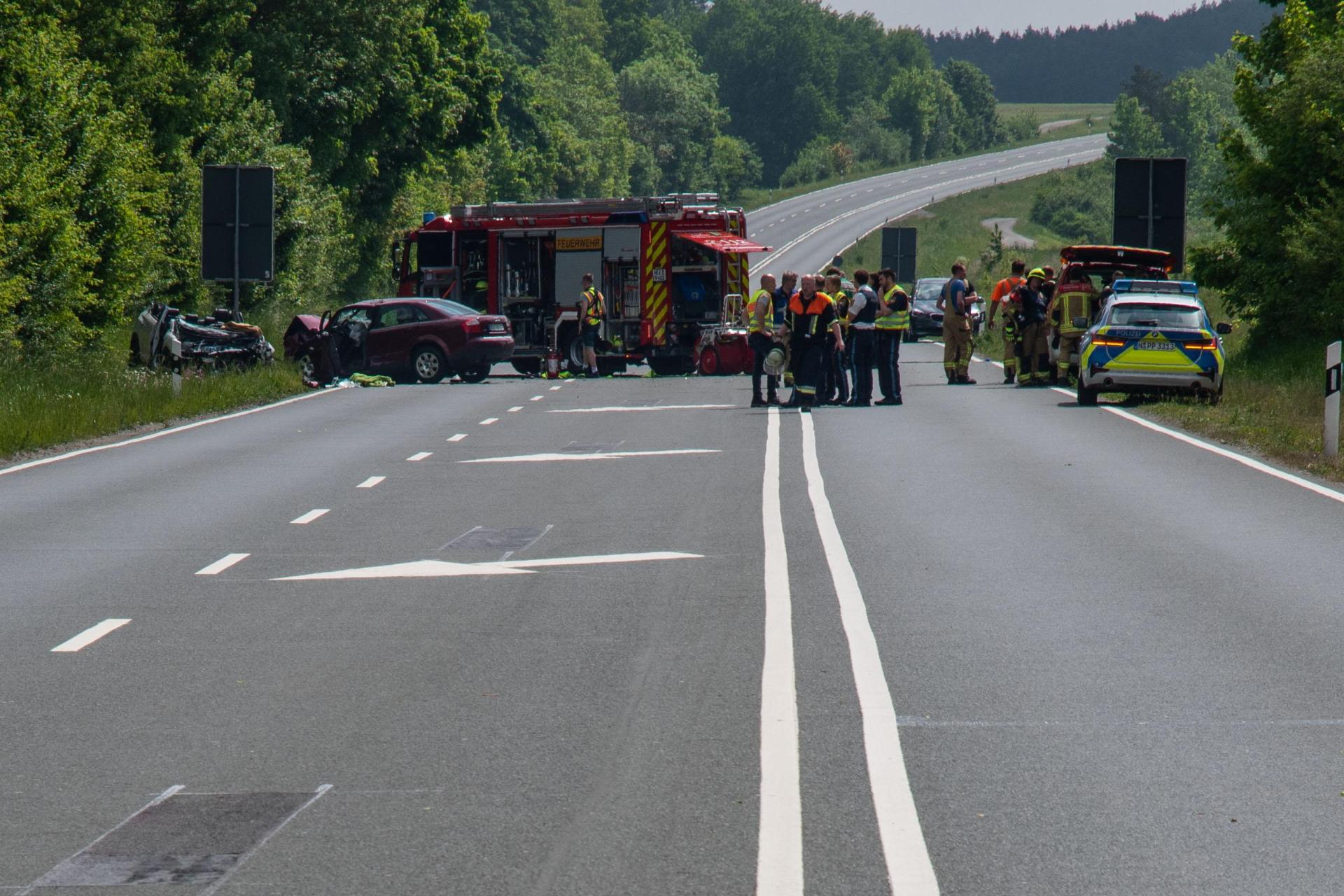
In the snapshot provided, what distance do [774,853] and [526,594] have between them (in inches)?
193

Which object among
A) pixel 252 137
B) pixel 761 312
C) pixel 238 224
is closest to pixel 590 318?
pixel 238 224

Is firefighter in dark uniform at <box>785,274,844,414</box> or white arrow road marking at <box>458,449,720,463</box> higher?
firefighter in dark uniform at <box>785,274,844,414</box>

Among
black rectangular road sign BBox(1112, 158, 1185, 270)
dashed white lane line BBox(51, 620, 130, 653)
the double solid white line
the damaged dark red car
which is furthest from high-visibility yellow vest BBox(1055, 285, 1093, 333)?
dashed white lane line BBox(51, 620, 130, 653)

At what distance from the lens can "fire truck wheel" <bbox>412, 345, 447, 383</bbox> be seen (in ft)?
105

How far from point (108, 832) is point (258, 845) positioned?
0.49 metres

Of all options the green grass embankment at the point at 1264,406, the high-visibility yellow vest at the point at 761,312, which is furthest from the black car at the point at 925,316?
the high-visibility yellow vest at the point at 761,312

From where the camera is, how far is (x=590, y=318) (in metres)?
32.8

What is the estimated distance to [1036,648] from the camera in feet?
27.7

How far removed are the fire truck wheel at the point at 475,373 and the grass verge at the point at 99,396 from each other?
3.02 metres

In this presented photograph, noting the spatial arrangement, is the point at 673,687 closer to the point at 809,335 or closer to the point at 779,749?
the point at 779,749

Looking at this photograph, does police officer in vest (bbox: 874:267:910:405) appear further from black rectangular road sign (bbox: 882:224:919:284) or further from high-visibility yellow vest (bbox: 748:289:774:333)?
black rectangular road sign (bbox: 882:224:919:284)

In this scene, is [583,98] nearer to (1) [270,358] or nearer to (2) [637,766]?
(1) [270,358]

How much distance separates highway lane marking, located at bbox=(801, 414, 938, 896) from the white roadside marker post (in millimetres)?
7946

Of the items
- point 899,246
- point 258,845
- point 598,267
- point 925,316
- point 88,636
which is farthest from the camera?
point 899,246
